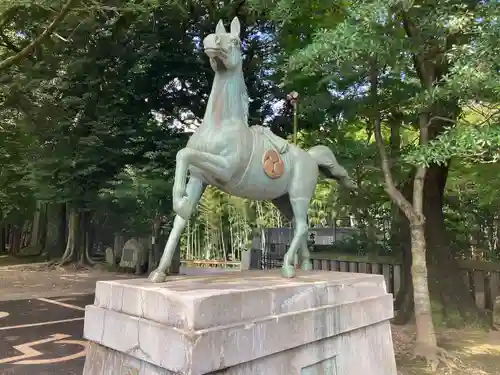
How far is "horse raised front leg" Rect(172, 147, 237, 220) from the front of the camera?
3318 mm

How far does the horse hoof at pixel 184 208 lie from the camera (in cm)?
336

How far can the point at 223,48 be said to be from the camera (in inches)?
144

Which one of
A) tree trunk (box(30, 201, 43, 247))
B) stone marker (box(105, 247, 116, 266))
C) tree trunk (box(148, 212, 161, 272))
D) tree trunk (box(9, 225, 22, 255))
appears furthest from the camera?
tree trunk (box(9, 225, 22, 255))

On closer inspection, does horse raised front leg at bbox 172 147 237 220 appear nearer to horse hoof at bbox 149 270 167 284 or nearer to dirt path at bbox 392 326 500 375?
horse hoof at bbox 149 270 167 284

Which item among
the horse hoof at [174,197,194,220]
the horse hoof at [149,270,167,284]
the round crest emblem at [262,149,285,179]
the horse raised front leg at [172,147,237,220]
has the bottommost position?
the horse hoof at [149,270,167,284]

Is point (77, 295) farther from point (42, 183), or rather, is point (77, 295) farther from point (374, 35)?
point (374, 35)

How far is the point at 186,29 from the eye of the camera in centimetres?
1251

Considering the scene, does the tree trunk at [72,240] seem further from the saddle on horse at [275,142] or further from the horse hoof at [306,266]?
the saddle on horse at [275,142]

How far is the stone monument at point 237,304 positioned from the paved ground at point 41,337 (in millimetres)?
1919

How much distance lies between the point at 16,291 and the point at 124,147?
439 cm

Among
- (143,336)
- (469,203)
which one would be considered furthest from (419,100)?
(469,203)

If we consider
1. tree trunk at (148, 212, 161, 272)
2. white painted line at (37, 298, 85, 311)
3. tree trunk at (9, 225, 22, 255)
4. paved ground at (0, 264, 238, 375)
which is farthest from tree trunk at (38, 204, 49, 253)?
white painted line at (37, 298, 85, 311)

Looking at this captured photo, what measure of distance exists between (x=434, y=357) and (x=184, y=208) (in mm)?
3875

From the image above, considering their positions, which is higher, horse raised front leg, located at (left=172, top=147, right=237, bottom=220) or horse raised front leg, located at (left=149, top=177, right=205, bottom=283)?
horse raised front leg, located at (left=172, top=147, right=237, bottom=220)
